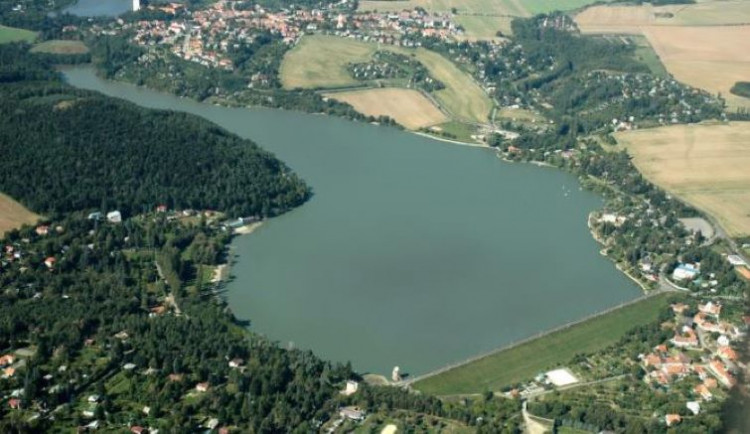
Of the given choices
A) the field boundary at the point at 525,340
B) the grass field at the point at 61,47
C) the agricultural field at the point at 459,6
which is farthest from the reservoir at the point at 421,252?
the agricultural field at the point at 459,6

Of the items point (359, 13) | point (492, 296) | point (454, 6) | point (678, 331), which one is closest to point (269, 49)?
point (359, 13)

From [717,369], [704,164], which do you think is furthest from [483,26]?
[717,369]

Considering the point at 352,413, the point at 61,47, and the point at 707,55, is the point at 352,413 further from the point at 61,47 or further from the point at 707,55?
the point at 707,55

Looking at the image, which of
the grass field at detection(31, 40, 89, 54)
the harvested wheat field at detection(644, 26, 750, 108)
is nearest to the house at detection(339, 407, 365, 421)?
the harvested wheat field at detection(644, 26, 750, 108)

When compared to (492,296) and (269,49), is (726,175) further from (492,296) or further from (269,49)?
(269,49)

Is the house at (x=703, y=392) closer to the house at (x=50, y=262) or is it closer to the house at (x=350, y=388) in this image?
the house at (x=350, y=388)
